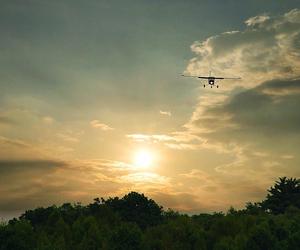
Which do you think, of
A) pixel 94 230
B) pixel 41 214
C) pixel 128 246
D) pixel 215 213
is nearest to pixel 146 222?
pixel 215 213

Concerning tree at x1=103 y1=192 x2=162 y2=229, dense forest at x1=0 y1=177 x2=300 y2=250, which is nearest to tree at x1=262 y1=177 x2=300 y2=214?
dense forest at x1=0 y1=177 x2=300 y2=250

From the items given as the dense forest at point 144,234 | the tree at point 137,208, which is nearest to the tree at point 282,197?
the dense forest at point 144,234

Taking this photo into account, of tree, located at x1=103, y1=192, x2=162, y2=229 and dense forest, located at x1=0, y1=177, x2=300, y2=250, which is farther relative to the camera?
tree, located at x1=103, y1=192, x2=162, y2=229

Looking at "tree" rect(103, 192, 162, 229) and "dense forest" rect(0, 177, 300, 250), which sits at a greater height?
"tree" rect(103, 192, 162, 229)

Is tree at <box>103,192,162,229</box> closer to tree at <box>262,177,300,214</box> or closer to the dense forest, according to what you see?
the dense forest

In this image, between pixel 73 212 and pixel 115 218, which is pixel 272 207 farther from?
pixel 73 212
